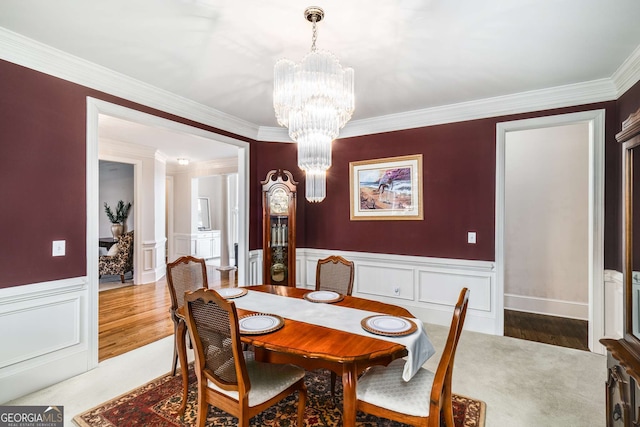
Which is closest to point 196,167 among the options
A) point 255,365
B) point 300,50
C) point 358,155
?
point 358,155

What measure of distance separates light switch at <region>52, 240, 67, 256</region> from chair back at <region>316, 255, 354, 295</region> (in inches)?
82.1

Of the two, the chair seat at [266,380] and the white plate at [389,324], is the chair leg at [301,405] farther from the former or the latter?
the white plate at [389,324]

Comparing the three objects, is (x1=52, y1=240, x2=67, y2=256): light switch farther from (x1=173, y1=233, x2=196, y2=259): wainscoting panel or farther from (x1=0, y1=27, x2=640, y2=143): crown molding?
(x1=173, y1=233, x2=196, y2=259): wainscoting panel

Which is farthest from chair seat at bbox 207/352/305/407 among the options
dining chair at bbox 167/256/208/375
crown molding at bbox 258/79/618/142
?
crown molding at bbox 258/79/618/142

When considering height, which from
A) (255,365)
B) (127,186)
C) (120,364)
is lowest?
(120,364)

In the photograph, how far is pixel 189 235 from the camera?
764 cm

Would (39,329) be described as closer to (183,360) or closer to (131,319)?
(183,360)

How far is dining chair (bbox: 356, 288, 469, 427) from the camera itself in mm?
1495

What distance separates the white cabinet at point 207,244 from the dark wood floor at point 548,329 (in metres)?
6.88

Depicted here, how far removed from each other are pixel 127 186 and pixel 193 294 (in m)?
6.28

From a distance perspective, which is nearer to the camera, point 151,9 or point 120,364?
point 151,9

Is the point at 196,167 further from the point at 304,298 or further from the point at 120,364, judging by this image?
the point at 304,298

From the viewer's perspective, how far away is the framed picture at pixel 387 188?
388cm

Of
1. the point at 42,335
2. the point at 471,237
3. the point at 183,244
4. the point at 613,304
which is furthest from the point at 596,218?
the point at 183,244
